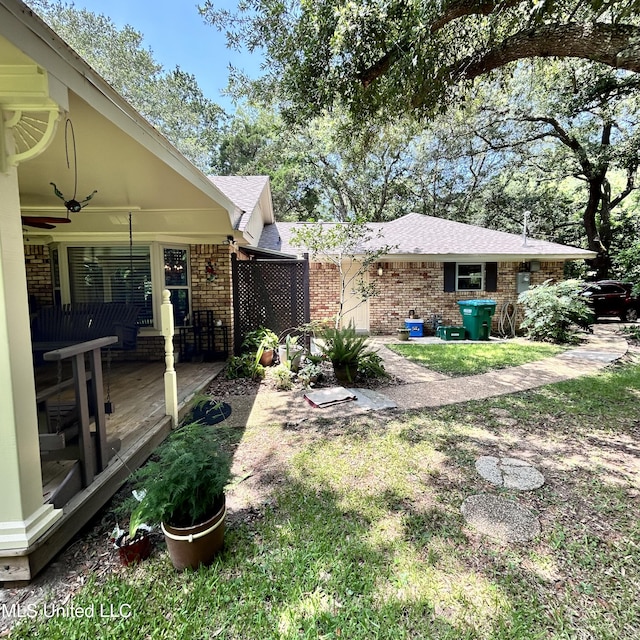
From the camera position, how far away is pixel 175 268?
21.0ft

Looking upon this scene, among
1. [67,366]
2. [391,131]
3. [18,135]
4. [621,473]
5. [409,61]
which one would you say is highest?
[391,131]

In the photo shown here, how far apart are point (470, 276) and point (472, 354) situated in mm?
4089

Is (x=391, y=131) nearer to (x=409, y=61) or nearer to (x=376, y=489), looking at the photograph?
(x=409, y=61)

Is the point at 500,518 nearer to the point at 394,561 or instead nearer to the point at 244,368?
the point at 394,561

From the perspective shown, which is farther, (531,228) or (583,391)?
(531,228)

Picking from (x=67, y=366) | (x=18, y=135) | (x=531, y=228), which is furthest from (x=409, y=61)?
(x=531, y=228)

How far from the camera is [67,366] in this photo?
5156mm

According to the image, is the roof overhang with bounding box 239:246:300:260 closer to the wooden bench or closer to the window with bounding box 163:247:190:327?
the window with bounding box 163:247:190:327

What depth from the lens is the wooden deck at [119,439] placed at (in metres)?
1.87

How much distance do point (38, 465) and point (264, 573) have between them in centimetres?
141

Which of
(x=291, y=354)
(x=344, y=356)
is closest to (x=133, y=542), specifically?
(x=344, y=356)

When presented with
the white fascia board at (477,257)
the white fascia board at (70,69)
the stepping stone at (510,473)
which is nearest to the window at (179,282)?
the white fascia board at (70,69)

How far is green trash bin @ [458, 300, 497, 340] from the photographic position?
9.76 metres

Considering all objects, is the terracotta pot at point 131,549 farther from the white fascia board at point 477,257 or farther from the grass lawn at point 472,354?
the white fascia board at point 477,257
